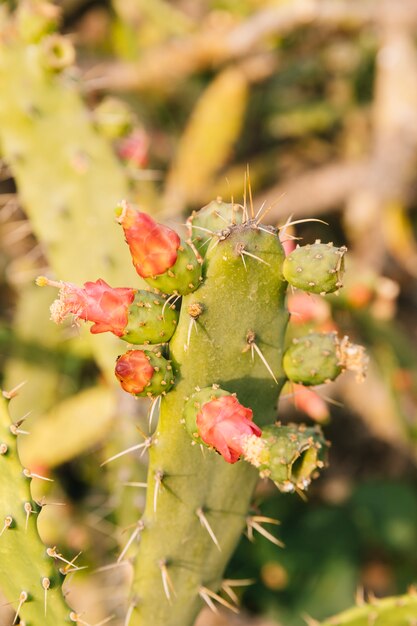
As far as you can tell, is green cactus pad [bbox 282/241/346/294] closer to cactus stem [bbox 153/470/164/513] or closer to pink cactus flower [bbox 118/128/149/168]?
cactus stem [bbox 153/470/164/513]

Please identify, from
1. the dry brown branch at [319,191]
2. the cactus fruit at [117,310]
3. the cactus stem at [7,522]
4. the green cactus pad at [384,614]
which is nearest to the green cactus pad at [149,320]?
the cactus fruit at [117,310]

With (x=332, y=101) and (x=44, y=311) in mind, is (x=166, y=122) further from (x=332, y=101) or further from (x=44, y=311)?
(x=44, y=311)

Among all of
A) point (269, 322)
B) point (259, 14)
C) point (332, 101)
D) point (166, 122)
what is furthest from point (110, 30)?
point (269, 322)

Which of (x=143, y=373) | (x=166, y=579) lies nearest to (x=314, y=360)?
(x=143, y=373)

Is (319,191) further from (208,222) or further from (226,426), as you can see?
(226,426)

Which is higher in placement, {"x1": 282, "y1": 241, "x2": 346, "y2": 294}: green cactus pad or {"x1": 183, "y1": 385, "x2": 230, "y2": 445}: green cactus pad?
{"x1": 282, "y1": 241, "x2": 346, "y2": 294}: green cactus pad

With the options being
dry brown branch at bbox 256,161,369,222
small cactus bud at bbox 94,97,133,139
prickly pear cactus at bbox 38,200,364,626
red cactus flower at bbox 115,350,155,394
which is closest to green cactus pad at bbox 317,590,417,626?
prickly pear cactus at bbox 38,200,364,626
